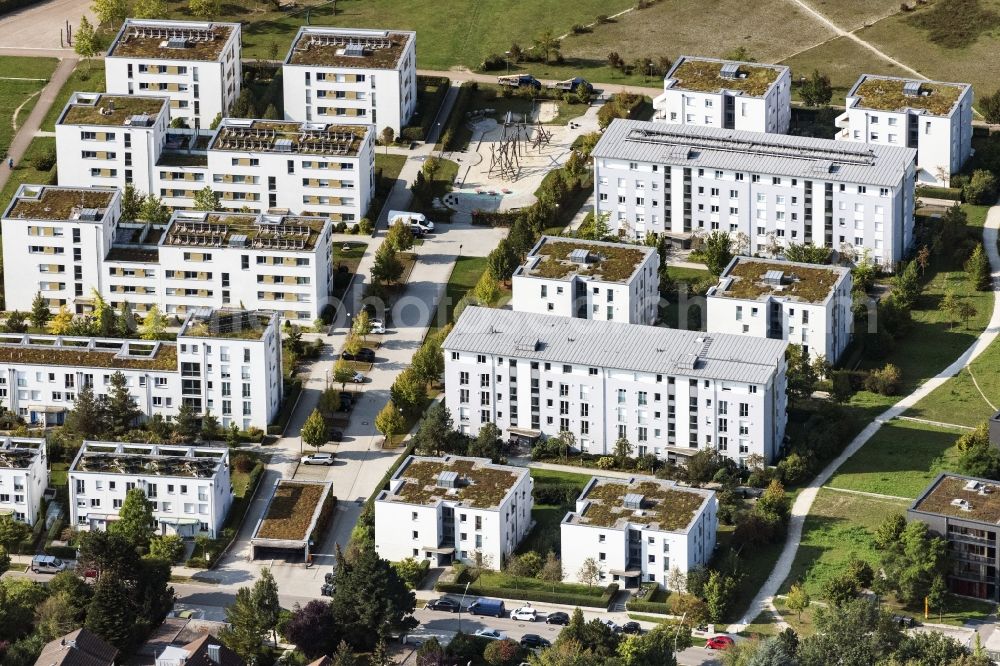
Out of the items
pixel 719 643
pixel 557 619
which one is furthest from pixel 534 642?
pixel 719 643

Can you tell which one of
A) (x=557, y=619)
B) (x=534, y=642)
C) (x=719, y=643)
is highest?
(x=557, y=619)

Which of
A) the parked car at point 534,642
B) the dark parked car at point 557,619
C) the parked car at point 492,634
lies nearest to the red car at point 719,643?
the dark parked car at point 557,619

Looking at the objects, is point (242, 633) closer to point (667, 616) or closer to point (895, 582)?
point (667, 616)

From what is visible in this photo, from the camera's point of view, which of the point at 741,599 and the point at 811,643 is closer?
the point at 811,643

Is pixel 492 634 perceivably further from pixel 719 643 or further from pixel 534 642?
pixel 719 643

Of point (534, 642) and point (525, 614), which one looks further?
point (525, 614)

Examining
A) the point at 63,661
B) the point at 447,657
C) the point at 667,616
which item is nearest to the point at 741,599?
the point at 667,616

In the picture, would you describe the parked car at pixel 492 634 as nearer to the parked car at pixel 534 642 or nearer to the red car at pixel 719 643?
the parked car at pixel 534 642
